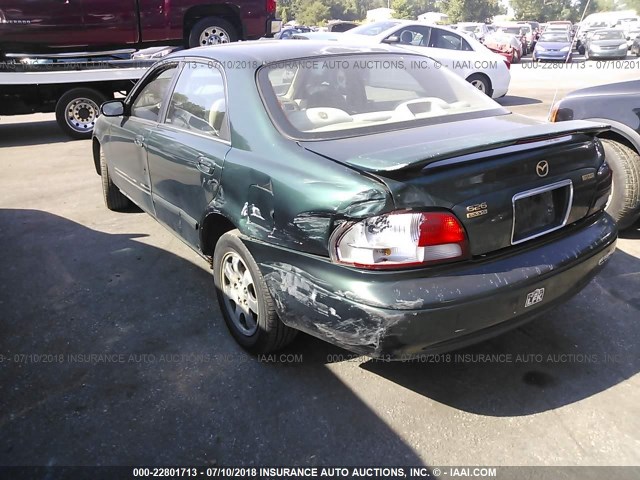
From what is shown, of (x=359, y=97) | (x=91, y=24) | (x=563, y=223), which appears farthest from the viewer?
(x=91, y=24)

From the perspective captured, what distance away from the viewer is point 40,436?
2.30 metres

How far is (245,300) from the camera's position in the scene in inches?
111

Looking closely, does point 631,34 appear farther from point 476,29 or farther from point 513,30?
point 476,29

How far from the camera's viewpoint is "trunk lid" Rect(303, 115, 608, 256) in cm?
204

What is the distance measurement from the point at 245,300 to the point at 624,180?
10.2 feet

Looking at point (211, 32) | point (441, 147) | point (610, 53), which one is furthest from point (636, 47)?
point (441, 147)

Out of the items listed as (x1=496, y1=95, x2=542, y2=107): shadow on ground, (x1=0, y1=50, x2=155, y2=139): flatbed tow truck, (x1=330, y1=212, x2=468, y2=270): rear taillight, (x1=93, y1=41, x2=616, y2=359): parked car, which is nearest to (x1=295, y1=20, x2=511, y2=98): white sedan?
(x1=496, y1=95, x2=542, y2=107): shadow on ground

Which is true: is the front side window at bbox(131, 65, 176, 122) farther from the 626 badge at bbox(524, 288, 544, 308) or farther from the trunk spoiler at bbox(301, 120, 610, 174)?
the 626 badge at bbox(524, 288, 544, 308)

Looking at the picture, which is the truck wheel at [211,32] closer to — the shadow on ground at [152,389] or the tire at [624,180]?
the shadow on ground at [152,389]

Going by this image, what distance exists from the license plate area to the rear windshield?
75 cm

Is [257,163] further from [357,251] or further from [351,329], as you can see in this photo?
[351,329]

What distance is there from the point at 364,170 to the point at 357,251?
1.09 ft

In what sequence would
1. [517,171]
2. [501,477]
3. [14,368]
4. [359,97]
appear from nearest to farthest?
[501,477] < [517,171] < [14,368] < [359,97]

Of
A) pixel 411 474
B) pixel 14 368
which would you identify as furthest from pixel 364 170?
pixel 14 368
